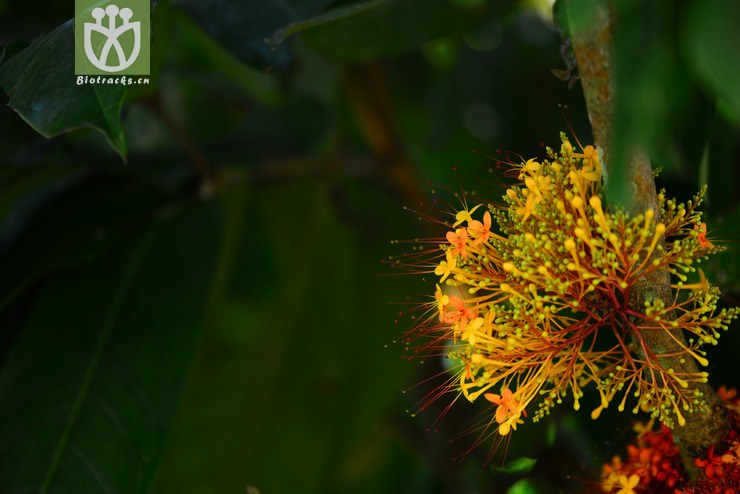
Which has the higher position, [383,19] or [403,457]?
[383,19]

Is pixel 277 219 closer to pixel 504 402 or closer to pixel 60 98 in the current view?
pixel 60 98

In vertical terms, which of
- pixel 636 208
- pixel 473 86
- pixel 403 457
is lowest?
pixel 403 457

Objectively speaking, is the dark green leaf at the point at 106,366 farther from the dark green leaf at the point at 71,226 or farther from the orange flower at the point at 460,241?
the orange flower at the point at 460,241

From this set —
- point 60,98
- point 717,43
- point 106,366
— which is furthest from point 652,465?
point 106,366

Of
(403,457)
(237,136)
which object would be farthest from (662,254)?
(403,457)

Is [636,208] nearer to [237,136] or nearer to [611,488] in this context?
[611,488]

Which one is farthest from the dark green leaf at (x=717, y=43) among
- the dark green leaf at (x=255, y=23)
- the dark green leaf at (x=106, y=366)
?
the dark green leaf at (x=106, y=366)
